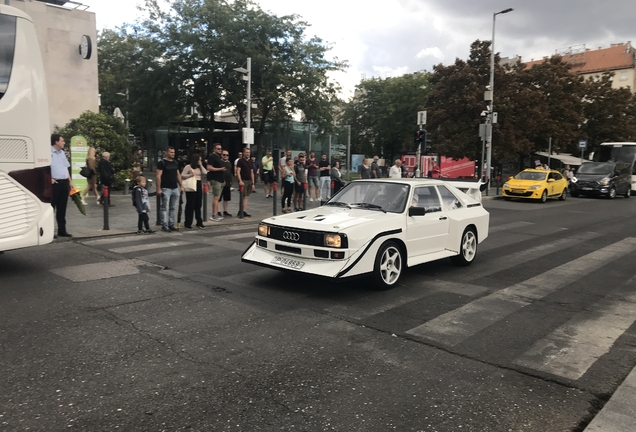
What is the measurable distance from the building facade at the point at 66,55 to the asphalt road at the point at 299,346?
58.2ft

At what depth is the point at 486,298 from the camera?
682cm

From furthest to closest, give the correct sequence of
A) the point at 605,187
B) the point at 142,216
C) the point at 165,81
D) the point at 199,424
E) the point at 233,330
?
the point at 165,81 < the point at 605,187 < the point at 142,216 < the point at 233,330 < the point at 199,424

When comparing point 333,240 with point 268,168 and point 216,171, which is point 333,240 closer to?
point 216,171

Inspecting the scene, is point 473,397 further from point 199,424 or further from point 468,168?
point 468,168

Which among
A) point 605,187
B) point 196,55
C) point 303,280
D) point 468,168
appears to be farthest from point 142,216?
point 468,168

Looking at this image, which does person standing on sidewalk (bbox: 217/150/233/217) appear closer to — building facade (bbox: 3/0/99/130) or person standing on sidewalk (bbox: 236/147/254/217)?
person standing on sidewalk (bbox: 236/147/254/217)

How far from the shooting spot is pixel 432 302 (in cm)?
651

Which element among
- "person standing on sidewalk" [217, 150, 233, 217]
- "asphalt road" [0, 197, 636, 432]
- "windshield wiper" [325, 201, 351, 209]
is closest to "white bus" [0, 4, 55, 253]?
"asphalt road" [0, 197, 636, 432]

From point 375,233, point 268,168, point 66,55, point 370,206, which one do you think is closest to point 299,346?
point 375,233

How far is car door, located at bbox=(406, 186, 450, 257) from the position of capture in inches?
292

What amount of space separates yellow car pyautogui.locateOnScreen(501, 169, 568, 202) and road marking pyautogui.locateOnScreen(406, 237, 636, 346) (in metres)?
14.5

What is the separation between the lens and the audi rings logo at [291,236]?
264 inches

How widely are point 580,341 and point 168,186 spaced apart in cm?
872

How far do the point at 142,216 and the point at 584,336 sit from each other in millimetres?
8973
